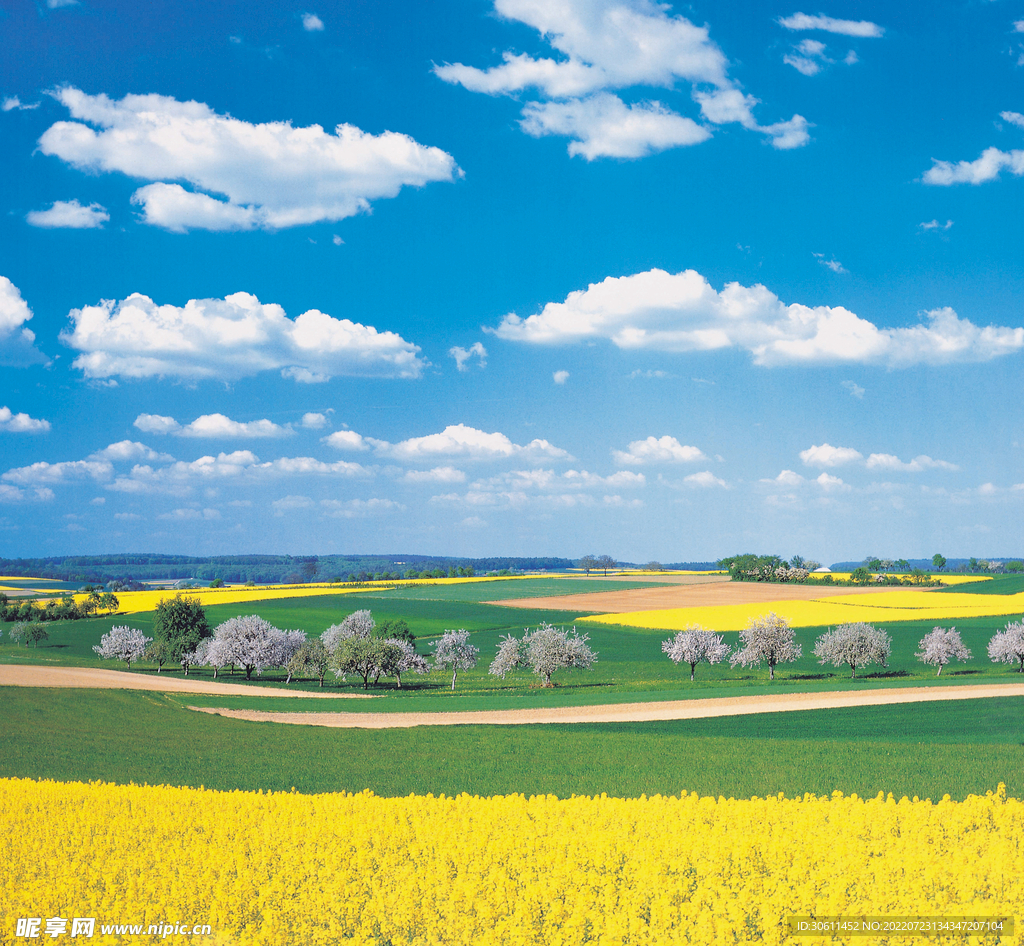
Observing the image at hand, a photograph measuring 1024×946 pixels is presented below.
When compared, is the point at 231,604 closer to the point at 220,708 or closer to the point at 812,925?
the point at 220,708

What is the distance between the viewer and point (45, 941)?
8781 millimetres

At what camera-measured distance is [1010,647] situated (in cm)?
5744

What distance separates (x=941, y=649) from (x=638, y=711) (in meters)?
27.7

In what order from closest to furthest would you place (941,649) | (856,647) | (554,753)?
(554,753)
(856,647)
(941,649)

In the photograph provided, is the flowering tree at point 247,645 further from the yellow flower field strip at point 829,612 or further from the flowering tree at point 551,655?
the yellow flower field strip at point 829,612

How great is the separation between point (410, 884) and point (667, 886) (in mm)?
2984

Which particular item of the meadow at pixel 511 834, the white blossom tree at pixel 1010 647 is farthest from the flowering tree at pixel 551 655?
the white blossom tree at pixel 1010 647

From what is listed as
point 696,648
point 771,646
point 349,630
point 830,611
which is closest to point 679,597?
point 830,611

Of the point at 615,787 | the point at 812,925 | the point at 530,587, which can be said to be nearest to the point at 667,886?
the point at 812,925

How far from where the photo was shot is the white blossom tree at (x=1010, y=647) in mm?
56969

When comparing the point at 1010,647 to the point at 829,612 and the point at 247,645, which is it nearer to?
the point at 829,612

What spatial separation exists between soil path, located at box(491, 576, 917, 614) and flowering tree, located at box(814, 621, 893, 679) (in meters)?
38.5

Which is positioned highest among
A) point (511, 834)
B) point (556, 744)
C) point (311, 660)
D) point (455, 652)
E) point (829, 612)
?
point (511, 834)

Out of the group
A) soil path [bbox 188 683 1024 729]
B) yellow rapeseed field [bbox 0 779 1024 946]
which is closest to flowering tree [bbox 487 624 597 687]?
soil path [bbox 188 683 1024 729]
